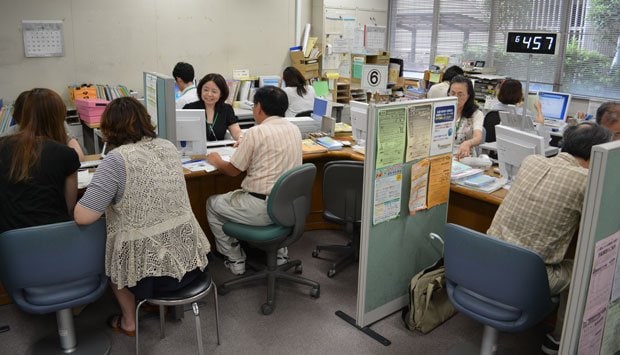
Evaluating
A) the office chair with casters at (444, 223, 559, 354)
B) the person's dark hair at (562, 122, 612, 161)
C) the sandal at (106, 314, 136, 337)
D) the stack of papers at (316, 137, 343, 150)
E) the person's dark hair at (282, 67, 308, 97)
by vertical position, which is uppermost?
the person's dark hair at (282, 67, 308, 97)

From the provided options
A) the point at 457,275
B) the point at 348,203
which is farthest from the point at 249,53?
the point at 457,275

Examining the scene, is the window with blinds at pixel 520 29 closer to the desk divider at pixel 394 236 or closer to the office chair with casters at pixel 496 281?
the desk divider at pixel 394 236

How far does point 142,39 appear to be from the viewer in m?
5.68

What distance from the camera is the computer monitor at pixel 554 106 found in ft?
18.0

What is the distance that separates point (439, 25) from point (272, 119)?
514 cm

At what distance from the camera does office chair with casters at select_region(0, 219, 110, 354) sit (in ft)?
6.58

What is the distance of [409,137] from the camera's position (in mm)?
2650

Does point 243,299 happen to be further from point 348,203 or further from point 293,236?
point 348,203

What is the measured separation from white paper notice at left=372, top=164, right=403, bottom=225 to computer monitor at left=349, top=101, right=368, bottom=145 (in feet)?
4.12

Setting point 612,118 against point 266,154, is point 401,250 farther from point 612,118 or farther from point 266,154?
point 612,118

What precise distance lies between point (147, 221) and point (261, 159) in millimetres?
898

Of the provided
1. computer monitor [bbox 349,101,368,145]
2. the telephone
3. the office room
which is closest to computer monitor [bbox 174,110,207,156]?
the office room


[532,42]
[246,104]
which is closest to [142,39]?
[246,104]

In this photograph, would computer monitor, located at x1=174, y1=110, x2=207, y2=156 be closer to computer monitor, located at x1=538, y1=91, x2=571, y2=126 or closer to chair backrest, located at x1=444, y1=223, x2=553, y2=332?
chair backrest, located at x1=444, y1=223, x2=553, y2=332
